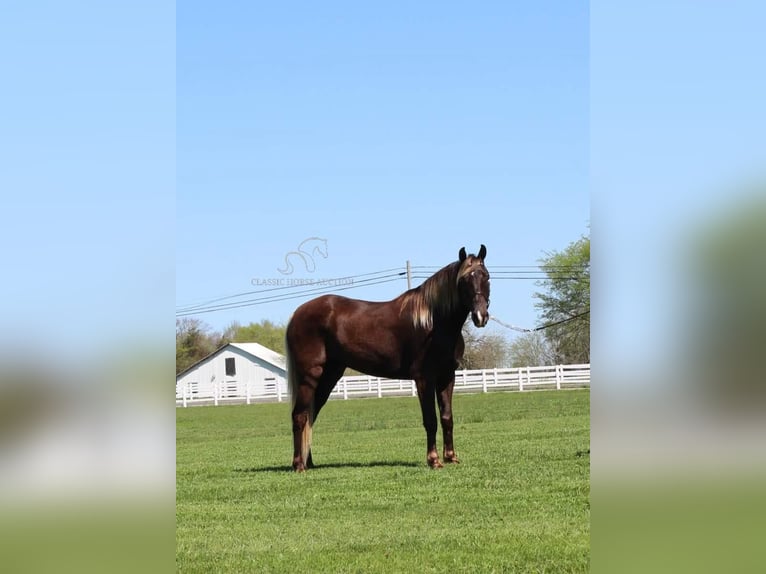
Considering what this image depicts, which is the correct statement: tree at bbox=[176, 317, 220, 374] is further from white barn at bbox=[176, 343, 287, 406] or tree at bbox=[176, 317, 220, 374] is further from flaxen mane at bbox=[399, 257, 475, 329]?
flaxen mane at bbox=[399, 257, 475, 329]

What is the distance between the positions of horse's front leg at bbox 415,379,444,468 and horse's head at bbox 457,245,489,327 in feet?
3.83

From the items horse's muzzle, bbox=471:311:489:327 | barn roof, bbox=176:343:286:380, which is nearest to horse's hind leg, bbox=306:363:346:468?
horse's muzzle, bbox=471:311:489:327

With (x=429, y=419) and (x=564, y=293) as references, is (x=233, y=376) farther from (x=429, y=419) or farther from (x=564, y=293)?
(x=429, y=419)

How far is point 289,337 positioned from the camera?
9.59 m

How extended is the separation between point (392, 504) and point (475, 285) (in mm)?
2455

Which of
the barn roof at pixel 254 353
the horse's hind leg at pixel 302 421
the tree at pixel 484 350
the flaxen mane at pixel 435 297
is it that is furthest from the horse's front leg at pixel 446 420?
the barn roof at pixel 254 353

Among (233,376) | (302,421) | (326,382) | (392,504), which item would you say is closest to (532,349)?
(326,382)

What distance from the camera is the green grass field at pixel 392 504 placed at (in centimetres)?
502

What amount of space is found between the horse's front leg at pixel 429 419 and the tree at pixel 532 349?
455 cm

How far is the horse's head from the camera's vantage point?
8.20 meters

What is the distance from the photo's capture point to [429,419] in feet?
29.7
